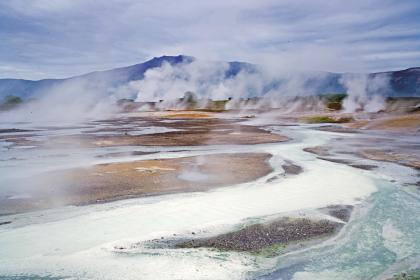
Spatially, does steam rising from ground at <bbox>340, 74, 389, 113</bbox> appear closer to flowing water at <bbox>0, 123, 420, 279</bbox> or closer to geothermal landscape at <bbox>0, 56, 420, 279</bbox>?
geothermal landscape at <bbox>0, 56, 420, 279</bbox>

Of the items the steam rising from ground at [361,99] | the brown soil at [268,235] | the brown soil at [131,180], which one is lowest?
the brown soil at [268,235]

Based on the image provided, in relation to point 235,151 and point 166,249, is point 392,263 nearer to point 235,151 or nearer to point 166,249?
point 166,249

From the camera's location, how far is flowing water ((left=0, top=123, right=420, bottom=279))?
8664 millimetres

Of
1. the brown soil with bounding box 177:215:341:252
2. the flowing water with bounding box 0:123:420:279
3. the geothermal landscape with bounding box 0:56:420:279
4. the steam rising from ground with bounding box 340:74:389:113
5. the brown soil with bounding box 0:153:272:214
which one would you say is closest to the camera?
the flowing water with bounding box 0:123:420:279

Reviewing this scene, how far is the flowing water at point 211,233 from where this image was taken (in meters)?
8.66

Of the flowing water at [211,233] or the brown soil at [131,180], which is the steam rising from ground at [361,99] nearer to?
the brown soil at [131,180]

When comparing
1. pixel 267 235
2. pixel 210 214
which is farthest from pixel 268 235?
pixel 210 214

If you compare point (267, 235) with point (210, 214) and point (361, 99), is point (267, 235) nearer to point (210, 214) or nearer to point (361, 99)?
point (210, 214)

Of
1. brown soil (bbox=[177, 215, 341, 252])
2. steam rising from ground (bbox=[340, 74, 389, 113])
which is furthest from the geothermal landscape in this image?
steam rising from ground (bbox=[340, 74, 389, 113])

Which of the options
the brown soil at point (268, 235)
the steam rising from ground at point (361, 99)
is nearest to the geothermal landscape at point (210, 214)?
the brown soil at point (268, 235)

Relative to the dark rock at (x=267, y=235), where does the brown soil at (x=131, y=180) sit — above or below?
above

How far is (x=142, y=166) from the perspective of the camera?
785 inches

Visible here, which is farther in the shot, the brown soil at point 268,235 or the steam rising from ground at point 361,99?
the steam rising from ground at point 361,99

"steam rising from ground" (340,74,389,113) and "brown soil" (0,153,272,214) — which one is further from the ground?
"steam rising from ground" (340,74,389,113)
